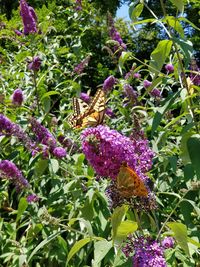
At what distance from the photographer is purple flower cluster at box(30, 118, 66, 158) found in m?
2.81

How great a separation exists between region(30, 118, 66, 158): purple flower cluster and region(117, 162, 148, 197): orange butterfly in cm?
129

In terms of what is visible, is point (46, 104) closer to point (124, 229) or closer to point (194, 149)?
point (194, 149)

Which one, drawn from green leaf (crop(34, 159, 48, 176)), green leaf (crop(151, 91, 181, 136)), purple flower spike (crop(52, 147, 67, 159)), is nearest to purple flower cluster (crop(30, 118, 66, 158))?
purple flower spike (crop(52, 147, 67, 159))

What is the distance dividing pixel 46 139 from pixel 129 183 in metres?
1.42

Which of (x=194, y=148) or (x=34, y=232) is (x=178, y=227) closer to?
(x=194, y=148)

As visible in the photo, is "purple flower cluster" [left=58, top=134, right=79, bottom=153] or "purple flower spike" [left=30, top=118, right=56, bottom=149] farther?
"purple flower cluster" [left=58, top=134, right=79, bottom=153]

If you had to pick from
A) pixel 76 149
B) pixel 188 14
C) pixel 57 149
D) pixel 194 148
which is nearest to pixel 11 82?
pixel 76 149

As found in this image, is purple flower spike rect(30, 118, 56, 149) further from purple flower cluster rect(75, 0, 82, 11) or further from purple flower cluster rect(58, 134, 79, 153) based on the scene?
purple flower cluster rect(75, 0, 82, 11)

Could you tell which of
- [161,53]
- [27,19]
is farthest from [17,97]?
[161,53]

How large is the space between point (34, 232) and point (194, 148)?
1618mm

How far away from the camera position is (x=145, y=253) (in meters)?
1.62

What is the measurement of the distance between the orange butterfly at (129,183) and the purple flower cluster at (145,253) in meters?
0.18

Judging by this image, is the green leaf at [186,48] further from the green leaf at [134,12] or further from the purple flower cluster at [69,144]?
the purple flower cluster at [69,144]

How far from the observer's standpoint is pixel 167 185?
305 cm
